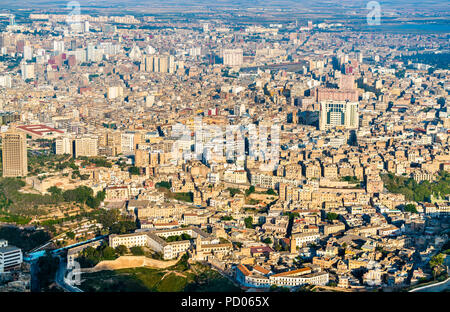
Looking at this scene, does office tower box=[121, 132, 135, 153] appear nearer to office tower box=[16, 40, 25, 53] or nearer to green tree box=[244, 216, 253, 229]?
green tree box=[244, 216, 253, 229]

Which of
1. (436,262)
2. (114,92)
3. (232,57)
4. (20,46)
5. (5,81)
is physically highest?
(20,46)

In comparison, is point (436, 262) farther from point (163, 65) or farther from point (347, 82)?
point (163, 65)


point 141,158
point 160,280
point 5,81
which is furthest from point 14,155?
point 5,81

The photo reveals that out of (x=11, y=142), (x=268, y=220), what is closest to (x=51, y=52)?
(x=11, y=142)

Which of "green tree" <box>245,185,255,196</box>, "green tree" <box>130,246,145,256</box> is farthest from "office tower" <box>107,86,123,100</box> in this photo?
"green tree" <box>130,246,145,256</box>

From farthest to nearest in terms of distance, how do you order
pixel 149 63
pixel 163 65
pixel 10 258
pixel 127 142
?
pixel 149 63
pixel 163 65
pixel 127 142
pixel 10 258

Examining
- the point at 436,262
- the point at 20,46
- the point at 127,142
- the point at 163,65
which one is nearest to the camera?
the point at 436,262

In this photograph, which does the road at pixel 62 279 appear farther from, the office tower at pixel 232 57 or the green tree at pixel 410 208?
the office tower at pixel 232 57
